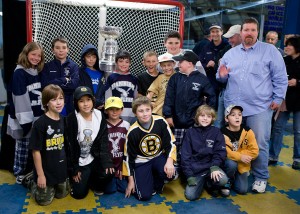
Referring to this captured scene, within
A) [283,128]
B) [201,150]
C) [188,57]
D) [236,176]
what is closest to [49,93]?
[188,57]

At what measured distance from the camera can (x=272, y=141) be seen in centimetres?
432

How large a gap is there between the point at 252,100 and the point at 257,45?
1.98 ft

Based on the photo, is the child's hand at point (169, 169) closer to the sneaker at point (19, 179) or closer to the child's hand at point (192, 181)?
the child's hand at point (192, 181)

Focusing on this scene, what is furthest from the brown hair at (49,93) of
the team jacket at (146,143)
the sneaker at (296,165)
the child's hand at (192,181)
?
the sneaker at (296,165)

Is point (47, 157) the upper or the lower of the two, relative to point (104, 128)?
lower

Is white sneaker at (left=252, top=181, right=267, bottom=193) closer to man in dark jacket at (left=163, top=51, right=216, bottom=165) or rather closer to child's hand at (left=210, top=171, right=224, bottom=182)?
child's hand at (left=210, top=171, right=224, bottom=182)

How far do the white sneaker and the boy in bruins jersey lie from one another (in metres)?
0.98

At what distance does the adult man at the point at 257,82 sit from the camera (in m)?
3.26

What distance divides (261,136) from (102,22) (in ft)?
8.25

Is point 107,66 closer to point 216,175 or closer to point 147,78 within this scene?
point 147,78

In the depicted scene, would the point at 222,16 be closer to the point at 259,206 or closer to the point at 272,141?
the point at 272,141

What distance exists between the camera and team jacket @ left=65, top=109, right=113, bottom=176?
123 inches

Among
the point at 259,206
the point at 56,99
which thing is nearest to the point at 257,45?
the point at 259,206

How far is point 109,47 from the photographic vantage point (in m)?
3.88
